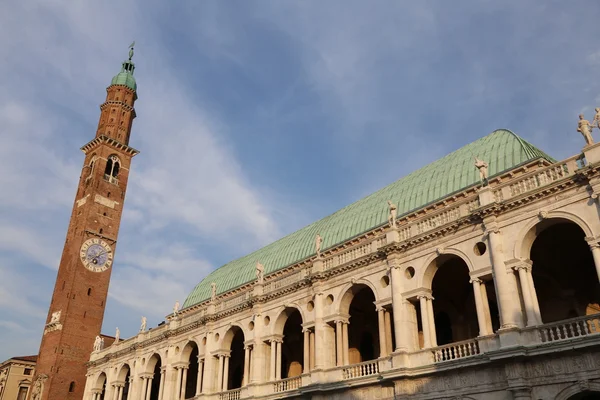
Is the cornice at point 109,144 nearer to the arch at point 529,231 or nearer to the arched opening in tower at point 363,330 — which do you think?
the arched opening in tower at point 363,330

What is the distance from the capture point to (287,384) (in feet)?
112

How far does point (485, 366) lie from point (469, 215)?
7.12m

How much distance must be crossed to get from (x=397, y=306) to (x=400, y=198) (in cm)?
1243

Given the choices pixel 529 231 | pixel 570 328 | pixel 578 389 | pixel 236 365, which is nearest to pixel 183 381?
pixel 236 365

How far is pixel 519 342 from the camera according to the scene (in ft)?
74.1

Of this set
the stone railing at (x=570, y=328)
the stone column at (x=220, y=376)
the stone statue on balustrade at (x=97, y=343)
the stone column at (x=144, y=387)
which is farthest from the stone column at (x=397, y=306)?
the stone statue on balustrade at (x=97, y=343)

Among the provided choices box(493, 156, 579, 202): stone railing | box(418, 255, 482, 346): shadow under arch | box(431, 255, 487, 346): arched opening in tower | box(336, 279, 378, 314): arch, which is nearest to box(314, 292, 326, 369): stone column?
box(336, 279, 378, 314): arch

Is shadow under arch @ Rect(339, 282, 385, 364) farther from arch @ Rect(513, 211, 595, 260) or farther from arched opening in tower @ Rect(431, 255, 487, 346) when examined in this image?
arch @ Rect(513, 211, 595, 260)

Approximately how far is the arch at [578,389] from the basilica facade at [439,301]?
1.8 inches

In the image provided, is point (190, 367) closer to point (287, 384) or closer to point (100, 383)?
point (100, 383)

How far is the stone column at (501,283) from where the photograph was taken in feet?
76.9

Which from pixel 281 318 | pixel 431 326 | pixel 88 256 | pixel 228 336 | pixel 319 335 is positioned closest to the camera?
pixel 431 326

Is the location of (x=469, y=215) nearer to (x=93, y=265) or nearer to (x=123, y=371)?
(x=123, y=371)

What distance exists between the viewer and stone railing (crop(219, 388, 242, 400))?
37531 mm
